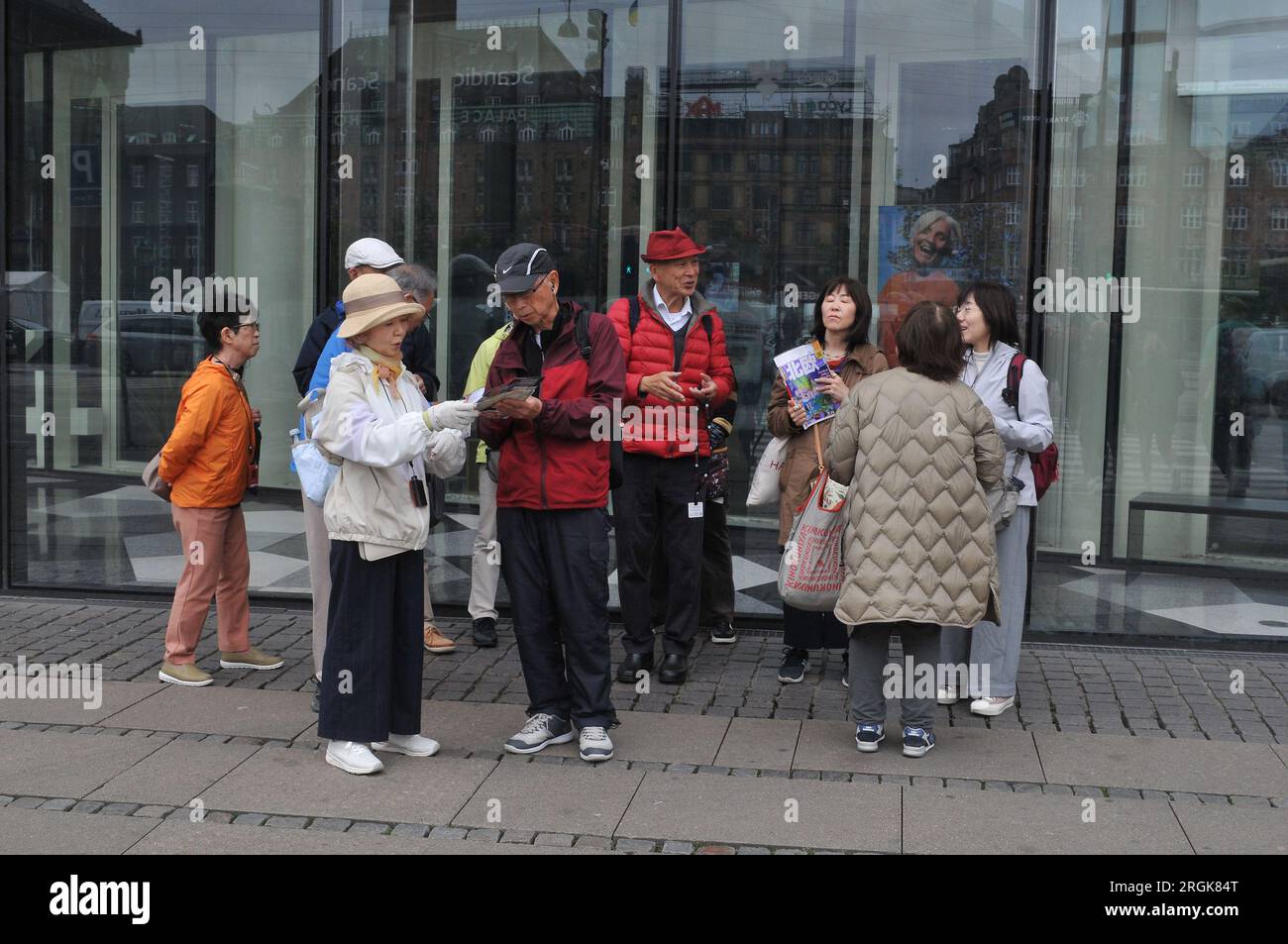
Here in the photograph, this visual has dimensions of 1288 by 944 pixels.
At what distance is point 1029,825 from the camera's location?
16.2 feet

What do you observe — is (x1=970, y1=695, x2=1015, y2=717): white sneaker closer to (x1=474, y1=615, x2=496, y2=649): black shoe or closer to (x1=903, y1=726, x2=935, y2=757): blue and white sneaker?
(x1=903, y1=726, x2=935, y2=757): blue and white sneaker

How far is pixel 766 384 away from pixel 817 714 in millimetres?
2518

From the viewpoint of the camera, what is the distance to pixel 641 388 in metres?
6.56

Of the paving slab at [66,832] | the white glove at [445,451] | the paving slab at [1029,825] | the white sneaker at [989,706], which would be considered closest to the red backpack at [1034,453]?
the white sneaker at [989,706]


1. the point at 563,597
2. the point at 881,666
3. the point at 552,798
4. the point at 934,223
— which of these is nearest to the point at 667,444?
the point at 563,597

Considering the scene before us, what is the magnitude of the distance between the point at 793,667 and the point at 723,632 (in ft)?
2.72

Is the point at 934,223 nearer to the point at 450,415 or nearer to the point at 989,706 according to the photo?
the point at 989,706

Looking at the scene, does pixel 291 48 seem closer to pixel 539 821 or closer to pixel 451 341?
pixel 451 341

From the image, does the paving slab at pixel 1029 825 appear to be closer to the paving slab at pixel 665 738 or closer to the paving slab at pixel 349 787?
the paving slab at pixel 665 738

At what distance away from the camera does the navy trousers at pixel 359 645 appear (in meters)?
5.43

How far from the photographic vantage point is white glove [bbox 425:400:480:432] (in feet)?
17.0

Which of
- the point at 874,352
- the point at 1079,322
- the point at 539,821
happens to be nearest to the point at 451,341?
the point at 874,352

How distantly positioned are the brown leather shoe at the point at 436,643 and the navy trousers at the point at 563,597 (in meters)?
1.67

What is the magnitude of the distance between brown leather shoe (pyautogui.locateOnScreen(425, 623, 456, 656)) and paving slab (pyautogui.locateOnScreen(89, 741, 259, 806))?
1649mm
